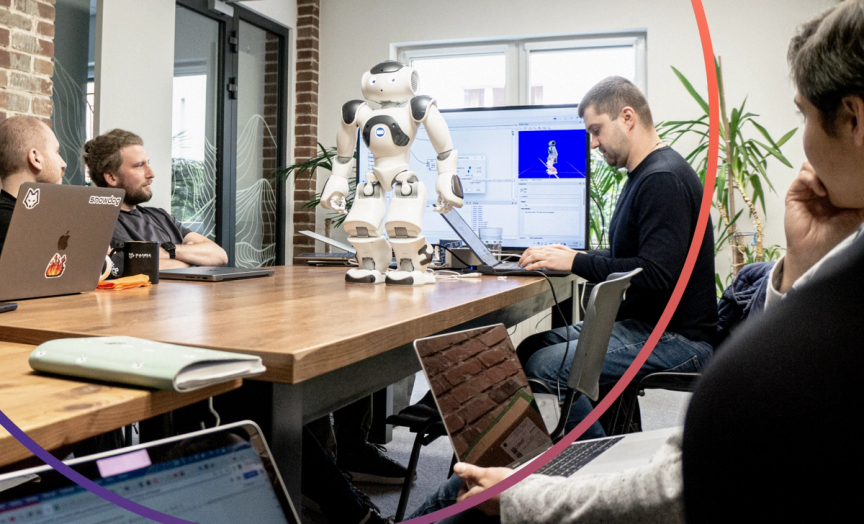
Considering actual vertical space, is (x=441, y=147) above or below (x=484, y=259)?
above

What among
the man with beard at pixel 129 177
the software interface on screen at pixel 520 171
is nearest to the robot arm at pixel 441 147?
the software interface on screen at pixel 520 171

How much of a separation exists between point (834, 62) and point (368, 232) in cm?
128

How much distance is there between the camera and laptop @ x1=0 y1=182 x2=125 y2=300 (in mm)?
1238

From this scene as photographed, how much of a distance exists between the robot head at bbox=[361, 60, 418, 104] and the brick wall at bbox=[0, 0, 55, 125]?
1.72 m

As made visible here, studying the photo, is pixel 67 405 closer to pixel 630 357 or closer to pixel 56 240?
pixel 56 240

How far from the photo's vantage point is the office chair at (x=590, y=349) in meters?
1.38

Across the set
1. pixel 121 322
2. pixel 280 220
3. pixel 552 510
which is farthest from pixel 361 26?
pixel 552 510

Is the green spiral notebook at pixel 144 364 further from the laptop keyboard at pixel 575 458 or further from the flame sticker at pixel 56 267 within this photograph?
the flame sticker at pixel 56 267

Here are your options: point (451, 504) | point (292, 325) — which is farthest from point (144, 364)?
point (451, 504)

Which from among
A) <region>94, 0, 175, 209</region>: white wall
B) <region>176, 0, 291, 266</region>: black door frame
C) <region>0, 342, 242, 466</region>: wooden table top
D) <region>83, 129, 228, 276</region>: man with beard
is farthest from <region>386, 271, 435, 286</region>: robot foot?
<region>176, 0, 291, 266</region>: black door frame

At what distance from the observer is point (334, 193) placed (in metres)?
1.78

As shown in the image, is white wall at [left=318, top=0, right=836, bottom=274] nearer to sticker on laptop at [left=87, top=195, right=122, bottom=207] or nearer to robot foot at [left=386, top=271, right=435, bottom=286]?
robot foot at [left=386, top=271, right=435, bottom=286]

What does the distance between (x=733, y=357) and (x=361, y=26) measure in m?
4.87

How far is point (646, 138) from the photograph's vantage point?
6.94ft
